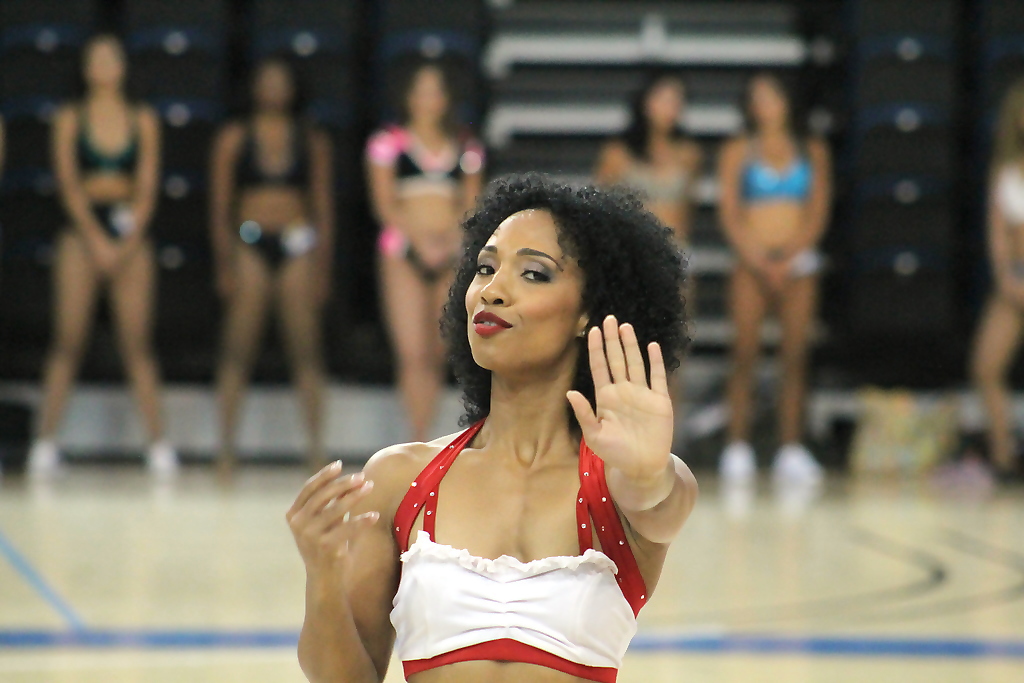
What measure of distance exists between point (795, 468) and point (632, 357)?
5547mm

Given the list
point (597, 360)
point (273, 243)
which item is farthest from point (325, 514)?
point (273, 243)

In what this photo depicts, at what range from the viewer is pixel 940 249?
8.06 meters

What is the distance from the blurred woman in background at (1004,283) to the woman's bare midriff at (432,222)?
286 centimetres

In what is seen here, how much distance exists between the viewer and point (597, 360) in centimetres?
177

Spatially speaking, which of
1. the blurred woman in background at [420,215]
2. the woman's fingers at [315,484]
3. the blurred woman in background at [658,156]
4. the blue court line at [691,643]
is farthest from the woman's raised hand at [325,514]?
the blurred woman in background at [658,156]

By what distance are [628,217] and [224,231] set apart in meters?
5.39

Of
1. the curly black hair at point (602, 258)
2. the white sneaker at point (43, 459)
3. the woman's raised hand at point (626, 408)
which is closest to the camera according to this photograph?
the woman's raised hand at point (626, 408)

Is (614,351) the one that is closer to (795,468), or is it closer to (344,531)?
(344,531)

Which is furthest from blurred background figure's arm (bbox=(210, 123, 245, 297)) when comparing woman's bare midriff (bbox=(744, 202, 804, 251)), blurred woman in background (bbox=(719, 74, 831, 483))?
woman's bare midriff (bbox=(744, 202, 804, 251))

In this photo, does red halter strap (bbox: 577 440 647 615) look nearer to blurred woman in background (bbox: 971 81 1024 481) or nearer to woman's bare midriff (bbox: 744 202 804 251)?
woman's bare midriff (bbox: 744 202 804 251)

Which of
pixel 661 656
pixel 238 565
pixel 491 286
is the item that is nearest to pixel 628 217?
pixel 491 286

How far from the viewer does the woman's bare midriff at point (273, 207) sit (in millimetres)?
7020

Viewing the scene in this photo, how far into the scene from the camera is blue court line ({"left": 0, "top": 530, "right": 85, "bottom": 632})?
371 cm

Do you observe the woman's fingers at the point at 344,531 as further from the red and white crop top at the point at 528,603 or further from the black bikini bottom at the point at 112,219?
the black bikini bottom at the point at 112,219
